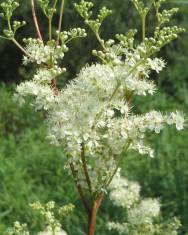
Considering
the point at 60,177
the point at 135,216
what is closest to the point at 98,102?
the point at 135,216

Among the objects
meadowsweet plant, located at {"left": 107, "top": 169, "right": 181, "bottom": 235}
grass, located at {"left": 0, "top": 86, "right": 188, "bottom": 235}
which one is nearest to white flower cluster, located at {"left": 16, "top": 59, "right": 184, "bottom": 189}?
meadowsweet plant, located at {"left": 107, "top": 169, "right": 181, "bottom": 235}

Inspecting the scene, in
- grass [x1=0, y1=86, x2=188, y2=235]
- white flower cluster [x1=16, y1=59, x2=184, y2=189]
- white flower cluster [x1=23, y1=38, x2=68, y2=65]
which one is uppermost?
grass [x1=0, y1=86, x2=188, y2=235]

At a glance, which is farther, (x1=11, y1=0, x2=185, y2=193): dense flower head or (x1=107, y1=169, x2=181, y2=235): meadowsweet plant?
(x1=107, y1=169, x2=181, y2=235): meadowsweet plant

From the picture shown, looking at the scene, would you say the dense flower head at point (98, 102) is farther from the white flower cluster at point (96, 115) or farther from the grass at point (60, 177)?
the grass at point (60, 177)

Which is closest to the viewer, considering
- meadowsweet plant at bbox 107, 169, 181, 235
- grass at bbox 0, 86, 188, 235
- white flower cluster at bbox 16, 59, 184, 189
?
white flower cluster at bbox 16, 59, 184, 189

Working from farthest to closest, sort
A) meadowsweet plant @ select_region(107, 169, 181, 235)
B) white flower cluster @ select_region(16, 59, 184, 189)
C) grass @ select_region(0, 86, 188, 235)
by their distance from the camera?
grass @ select_region(0, 86, 188, 235) < meadowsweet plant @ select_region(107, 169, 181, 235) < white flower cluster @ select_region(16, 59, 184, 189)

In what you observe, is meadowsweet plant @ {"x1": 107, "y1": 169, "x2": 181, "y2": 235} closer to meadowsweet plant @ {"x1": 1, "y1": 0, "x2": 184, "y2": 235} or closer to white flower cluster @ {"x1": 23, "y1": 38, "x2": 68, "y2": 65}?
meadowsweet plant @ {"x1": 1, "y1": 0, "x2": 184, "y2": 235}

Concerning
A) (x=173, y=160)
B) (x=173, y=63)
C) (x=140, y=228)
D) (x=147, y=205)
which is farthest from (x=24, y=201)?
(x=173, y=63)

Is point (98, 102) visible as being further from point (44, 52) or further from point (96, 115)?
point (44, 52)

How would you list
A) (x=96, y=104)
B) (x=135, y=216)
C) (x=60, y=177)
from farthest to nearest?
1. (x=60, y=177)
2. (x=135, y=216)
3. (x=96, y=104)

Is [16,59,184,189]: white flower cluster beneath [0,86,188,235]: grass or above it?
beneath
